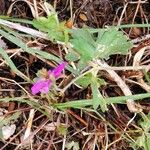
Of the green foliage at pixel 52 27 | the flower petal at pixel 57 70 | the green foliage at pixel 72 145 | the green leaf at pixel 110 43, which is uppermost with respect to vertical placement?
the green foliage at pixel 52 27

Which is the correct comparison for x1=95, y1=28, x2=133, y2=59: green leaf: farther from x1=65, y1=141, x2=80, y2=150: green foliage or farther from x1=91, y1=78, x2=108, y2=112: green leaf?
x1=65, y1=141, x2=80, y2=150: green foliage

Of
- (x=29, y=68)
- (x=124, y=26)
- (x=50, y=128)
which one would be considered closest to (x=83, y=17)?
(x=124, y=26)

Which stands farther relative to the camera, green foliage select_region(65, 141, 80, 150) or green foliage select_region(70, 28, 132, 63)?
green foliage select_region(65, 141, 80, 150)

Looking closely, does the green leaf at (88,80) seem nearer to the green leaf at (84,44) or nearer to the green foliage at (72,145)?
the green leaf at (84,44)

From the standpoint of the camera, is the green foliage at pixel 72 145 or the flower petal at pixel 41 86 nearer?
the flower petal at pixel 41 86

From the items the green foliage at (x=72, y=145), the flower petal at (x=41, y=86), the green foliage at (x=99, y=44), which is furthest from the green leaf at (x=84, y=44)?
the green foliage at (x=72, y=145)

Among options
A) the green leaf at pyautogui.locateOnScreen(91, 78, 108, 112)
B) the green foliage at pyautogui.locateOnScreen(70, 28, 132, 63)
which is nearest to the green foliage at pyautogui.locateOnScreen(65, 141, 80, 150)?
the green leaf at pyautogui.locateOnScreen(91, 78, 108, 112)

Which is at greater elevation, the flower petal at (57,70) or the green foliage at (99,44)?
the green foliage at (99,44)

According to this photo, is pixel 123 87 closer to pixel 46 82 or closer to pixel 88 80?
pixel 88 80
